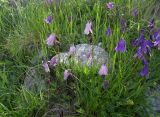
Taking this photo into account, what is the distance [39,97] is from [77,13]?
1.08 metres

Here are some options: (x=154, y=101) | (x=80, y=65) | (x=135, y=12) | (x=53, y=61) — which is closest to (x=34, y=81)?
(x=53, y=61)

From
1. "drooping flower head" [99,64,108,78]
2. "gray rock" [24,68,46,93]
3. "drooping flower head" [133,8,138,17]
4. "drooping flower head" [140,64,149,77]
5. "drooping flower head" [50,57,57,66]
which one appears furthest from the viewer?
"drooping flower head" [133,8,138,17]

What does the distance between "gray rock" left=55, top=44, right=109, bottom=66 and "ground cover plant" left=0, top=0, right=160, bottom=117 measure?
36 millimetres

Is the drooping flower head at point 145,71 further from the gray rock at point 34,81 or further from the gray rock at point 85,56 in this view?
the gray rock at point 34,81

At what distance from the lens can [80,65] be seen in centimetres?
272

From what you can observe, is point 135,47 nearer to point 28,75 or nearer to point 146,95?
point 146,95

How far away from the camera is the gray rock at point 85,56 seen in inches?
109

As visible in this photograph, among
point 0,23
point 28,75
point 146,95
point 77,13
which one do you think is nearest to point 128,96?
point 146,95

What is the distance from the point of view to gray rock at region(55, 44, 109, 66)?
277 cm

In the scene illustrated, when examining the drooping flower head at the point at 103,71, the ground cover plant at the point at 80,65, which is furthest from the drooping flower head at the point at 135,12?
the drooping flower head at the point at 103,71

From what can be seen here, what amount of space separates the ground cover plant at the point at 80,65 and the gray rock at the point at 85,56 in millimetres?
36

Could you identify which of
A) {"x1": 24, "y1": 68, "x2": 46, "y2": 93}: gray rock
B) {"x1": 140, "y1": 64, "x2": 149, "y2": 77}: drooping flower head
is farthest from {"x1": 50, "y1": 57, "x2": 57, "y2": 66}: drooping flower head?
{"x1": 140, "y1": 64, "x2": 149, "y2": 77}: drooping flower head

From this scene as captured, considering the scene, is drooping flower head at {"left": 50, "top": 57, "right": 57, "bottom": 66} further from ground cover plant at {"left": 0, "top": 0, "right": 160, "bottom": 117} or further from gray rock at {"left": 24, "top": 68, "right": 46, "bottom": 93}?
gray rock at {"left": 24, "top": 68, "right": 46, "bottom": 93}

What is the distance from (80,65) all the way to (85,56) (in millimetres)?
170
